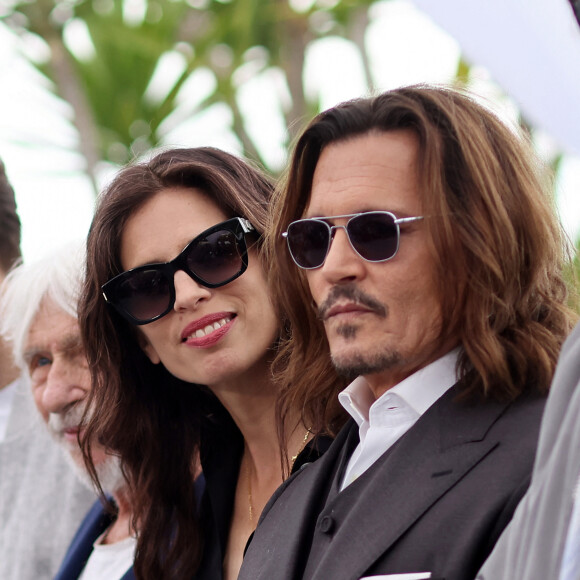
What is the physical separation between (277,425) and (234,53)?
847cm

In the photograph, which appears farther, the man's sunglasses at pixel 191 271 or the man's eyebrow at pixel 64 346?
the man's eyebrow at pixel 64 346

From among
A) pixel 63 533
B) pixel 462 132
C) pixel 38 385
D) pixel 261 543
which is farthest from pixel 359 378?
pixel 63 533

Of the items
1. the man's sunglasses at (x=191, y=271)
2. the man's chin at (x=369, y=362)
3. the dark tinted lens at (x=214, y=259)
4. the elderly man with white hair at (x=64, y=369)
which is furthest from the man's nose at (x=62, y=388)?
the man's chin at (x=369, y=362)

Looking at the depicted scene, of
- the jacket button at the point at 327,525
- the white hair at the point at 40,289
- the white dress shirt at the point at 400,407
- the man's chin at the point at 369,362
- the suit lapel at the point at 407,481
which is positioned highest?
the white hair at the point at 40,289

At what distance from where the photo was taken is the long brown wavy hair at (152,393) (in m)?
2.99

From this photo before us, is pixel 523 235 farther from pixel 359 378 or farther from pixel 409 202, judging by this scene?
pixel 359 378

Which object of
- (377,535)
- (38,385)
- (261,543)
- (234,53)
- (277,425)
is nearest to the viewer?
(377,535)

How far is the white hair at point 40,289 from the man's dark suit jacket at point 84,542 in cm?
64

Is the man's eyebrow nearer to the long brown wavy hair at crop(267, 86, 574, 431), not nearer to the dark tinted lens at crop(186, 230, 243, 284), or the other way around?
the dark tinted lens at crop(186, 230, 243, 284)

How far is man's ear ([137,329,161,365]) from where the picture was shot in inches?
122

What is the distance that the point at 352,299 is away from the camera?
205 centimetres

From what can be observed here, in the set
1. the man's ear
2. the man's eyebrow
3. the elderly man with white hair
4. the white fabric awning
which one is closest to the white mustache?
the elderly man with white hair

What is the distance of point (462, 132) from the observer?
208 cm

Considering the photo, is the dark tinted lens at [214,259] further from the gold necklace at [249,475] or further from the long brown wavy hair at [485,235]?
the long brown wavy hair at [485,235]
